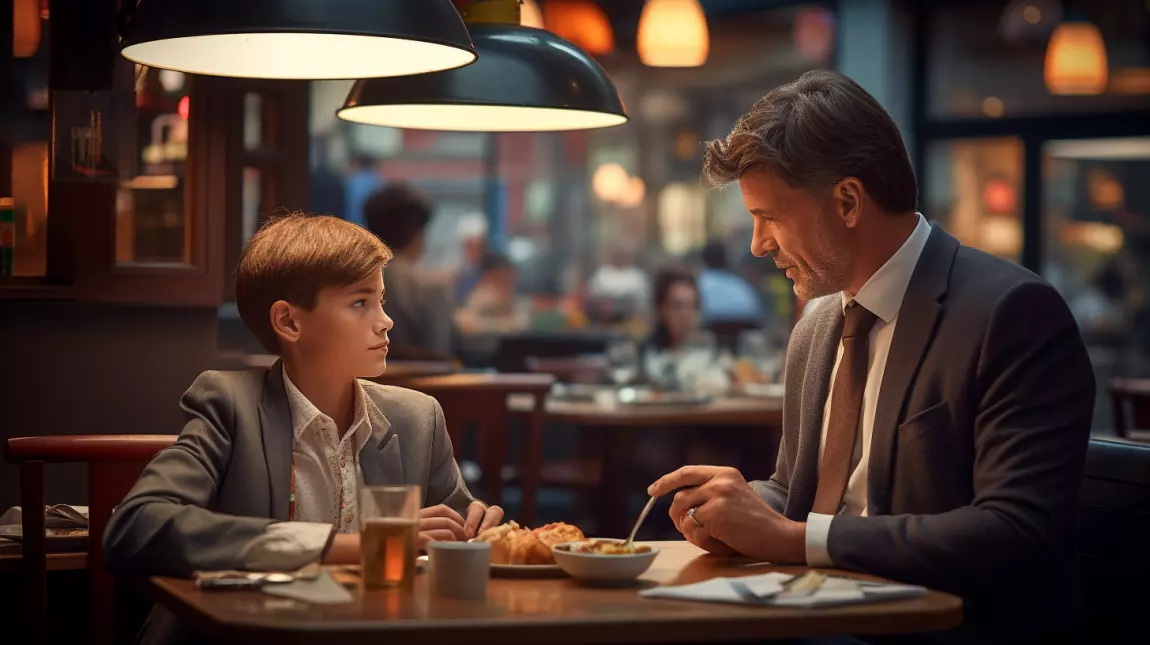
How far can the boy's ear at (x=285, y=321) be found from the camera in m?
2.28

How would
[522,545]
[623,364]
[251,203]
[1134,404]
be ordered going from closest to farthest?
[522,545] → [1134,404] → [251,203] → [623,364]

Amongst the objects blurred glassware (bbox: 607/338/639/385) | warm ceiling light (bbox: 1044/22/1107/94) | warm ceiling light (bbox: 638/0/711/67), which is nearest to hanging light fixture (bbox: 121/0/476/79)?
blurred glassware (bbox: 607/338/639/385)

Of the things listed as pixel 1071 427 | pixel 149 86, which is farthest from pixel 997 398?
pixel 149 86

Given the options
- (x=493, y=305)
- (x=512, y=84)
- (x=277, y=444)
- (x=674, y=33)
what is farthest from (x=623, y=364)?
(x=493, y=305)

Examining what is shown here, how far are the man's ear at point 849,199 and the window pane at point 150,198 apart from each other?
87.8 inches

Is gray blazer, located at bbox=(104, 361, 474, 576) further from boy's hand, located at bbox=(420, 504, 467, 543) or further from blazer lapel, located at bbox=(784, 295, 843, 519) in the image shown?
blazer lapel, located at bbox=(784, 295, 843, 519)

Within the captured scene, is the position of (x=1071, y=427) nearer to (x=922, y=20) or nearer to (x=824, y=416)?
(x=824, y=416)

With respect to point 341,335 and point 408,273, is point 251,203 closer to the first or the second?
point 408,273

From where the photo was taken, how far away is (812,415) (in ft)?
7.75

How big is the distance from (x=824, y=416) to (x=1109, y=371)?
7.37 metres

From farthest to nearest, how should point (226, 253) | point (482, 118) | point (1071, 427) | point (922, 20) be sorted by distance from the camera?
point (922, 20), point (226, 253), point (482, 118), point (1071, 427)

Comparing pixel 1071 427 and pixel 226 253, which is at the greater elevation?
pixel 226 253

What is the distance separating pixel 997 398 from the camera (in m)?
2.01

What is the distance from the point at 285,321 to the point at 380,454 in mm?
280
